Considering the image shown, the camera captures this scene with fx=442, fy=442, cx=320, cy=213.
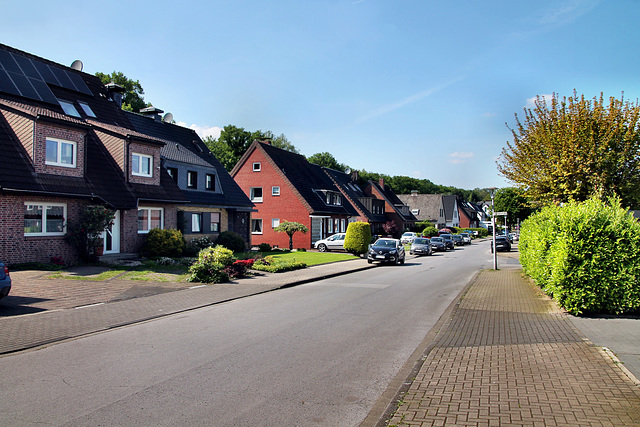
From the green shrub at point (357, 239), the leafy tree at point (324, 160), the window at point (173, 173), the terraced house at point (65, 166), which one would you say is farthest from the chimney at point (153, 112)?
the leafy tree at point (324, 160)

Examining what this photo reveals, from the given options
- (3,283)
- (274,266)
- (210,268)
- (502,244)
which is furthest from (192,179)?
(502,244)

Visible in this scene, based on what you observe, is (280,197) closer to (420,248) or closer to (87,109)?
(420,248)

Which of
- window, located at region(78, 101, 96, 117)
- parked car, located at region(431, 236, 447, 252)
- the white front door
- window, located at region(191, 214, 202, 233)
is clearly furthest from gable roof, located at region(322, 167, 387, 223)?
the white front door

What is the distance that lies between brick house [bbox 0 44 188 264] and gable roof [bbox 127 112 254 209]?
97.4 inches

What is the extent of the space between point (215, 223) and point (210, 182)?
9.67ft

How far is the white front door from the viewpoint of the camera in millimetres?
20312

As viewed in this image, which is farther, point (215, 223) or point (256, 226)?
point (256, 226)

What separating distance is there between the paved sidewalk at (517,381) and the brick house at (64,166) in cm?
1586

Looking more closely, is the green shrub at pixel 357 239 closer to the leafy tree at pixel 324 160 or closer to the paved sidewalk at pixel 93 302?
the paved sidewalk at pixel 93 302

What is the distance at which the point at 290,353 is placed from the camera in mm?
7184

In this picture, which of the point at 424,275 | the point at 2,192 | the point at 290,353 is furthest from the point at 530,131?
the point at 2,192

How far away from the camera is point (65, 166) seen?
60.1ft

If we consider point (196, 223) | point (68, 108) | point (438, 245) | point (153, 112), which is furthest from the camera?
point (438, 245)

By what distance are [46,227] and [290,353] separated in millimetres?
14772
